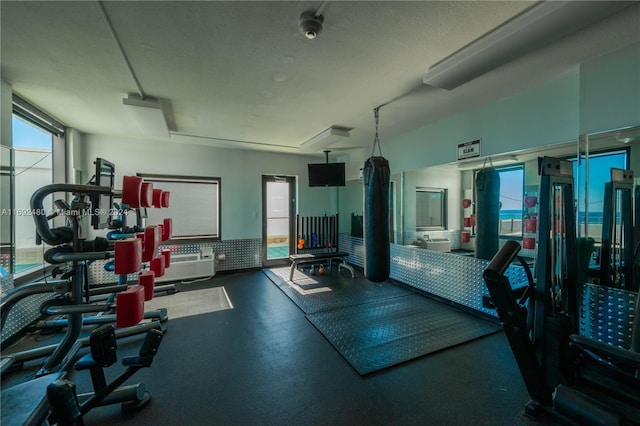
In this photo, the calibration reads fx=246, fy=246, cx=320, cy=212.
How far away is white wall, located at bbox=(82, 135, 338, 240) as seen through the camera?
15.2ft

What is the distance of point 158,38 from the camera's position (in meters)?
1.91

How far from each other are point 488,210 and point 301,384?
3.22 meters

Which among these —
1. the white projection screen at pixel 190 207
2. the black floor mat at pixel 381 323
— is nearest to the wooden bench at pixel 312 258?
the black floor mat at pixel 381 323

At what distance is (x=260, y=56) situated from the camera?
215 centimetres

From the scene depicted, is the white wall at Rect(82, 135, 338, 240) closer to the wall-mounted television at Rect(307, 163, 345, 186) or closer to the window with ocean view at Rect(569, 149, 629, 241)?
the wall-mounted television at Rect(307, 163, 345, 186)

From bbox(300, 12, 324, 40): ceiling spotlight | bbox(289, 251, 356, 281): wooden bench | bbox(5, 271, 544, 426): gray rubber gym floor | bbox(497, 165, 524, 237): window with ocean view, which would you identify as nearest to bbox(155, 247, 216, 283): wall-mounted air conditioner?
bbox(289, 251, 356, 281): wooden bench

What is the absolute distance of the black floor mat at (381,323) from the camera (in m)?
2.47

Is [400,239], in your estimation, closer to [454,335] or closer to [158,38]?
[454,335]

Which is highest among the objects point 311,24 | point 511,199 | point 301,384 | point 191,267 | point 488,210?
point 311,24

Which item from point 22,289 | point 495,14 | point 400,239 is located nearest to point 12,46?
point 22,289

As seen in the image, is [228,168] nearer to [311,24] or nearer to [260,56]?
[260,56]

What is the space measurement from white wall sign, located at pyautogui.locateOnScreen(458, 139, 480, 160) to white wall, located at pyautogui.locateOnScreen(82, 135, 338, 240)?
11.4 feet

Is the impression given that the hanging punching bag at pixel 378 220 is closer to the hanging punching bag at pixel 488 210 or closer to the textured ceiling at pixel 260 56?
the textured ceiling at pixel 260 56

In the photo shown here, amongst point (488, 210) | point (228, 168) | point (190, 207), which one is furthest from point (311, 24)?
point (190, 207)
